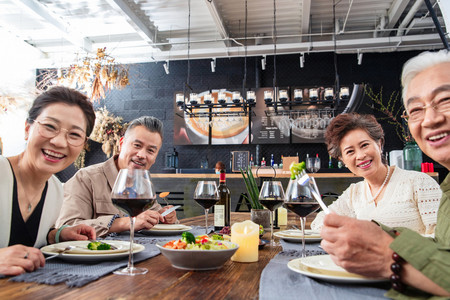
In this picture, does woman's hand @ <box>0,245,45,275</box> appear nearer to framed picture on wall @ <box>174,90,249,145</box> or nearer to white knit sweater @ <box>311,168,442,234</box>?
white knit sweater @ <box>311,168,442,234</box>

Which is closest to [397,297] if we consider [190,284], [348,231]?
[348,231]

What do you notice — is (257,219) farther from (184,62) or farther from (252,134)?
(184,62)

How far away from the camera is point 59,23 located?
5652 millimetres

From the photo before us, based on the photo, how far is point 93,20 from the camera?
19.4 feet

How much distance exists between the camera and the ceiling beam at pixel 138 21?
194 inches

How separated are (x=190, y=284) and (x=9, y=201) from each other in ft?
2.51

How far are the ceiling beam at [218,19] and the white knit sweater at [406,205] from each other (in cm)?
389

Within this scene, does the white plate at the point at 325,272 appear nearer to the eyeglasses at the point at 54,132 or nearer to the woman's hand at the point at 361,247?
the woman's hand at the point at 361,247

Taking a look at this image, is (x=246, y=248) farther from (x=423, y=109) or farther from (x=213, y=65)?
(x=213, y=65)

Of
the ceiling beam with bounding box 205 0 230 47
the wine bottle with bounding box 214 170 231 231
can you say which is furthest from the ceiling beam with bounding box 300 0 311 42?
the wine bottle with bounding box 214 170 231 231

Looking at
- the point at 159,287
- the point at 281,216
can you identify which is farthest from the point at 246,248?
the point at 281,216

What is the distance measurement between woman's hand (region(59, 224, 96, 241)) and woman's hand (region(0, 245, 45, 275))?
35cm

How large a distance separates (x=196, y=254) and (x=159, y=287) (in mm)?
131

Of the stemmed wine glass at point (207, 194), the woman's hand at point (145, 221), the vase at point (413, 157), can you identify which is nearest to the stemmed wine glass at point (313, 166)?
the vase at point (413, 157)
